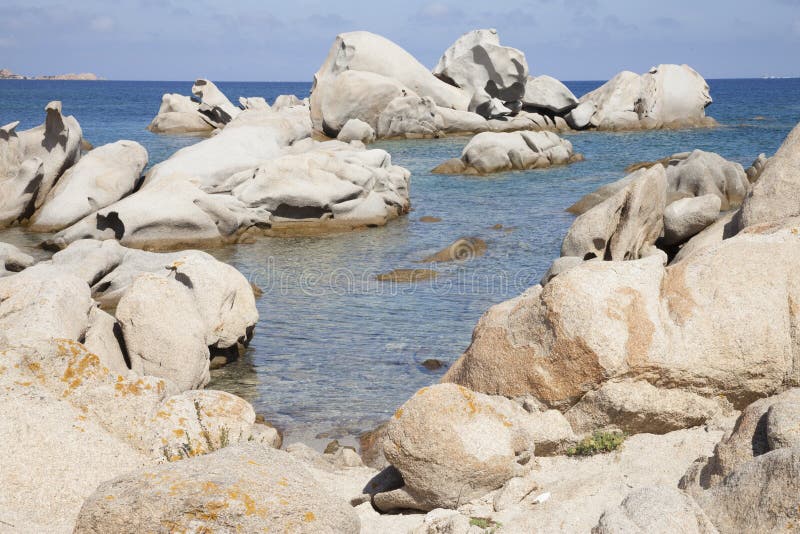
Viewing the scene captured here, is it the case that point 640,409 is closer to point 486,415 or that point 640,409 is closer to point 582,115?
point 486,415

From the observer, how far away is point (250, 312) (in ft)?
50.5

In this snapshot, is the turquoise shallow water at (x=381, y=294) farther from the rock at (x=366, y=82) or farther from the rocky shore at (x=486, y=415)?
the rock at (x=366, y=82)

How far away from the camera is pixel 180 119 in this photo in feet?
212

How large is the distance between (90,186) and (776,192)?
70.7 ft

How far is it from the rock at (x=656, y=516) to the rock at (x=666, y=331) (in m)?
2.75

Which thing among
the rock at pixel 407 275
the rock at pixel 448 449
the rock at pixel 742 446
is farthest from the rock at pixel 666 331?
the rock at pixel 407 275

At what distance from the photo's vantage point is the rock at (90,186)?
2702 cm

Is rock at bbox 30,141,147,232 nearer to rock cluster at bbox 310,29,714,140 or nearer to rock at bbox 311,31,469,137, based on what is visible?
rock cluster at bbox 310,29,714,140

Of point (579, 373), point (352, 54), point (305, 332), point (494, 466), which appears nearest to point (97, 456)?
point (494, 466)

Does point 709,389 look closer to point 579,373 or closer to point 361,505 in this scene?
point 579,373

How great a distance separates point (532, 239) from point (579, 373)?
17.1m

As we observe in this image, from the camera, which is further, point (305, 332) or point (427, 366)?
point (305, 332)

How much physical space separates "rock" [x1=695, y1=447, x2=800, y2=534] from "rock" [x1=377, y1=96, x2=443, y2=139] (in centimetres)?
4966

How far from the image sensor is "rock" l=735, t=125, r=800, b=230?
41.4ft
